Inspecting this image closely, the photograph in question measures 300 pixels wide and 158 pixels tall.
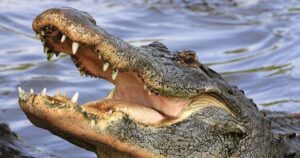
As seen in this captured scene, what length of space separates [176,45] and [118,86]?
238 inches

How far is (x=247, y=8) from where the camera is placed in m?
14.3

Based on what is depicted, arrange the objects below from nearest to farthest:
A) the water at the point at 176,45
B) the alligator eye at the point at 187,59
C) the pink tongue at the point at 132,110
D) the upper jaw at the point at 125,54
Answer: the upper jaw at the point at 125,54 < the pink tongue at the point at 132,110 < the alligator eye at the point at 187,59 < the water at the point at 176,45

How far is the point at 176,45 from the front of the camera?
38.4 feet

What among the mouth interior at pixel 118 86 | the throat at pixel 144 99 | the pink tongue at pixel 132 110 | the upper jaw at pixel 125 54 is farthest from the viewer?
the throat at pixel 144 99

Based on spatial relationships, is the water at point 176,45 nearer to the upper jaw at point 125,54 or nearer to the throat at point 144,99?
the throat at point 144,99

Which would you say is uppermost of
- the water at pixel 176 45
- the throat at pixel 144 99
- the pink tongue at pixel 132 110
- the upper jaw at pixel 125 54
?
the water at pixel 176 45

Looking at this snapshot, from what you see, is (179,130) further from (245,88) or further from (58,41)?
(245,88)

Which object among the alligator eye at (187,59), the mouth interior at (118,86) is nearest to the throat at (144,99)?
the mouth interior at (118,86)

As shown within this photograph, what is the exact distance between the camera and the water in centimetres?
957

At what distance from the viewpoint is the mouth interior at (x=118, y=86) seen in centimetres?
512

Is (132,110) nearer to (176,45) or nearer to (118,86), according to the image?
(118,86)

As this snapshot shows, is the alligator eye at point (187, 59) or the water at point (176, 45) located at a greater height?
the water at point (176, 45)

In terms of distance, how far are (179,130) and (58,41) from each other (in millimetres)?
922

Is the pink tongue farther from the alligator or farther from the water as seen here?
the water
